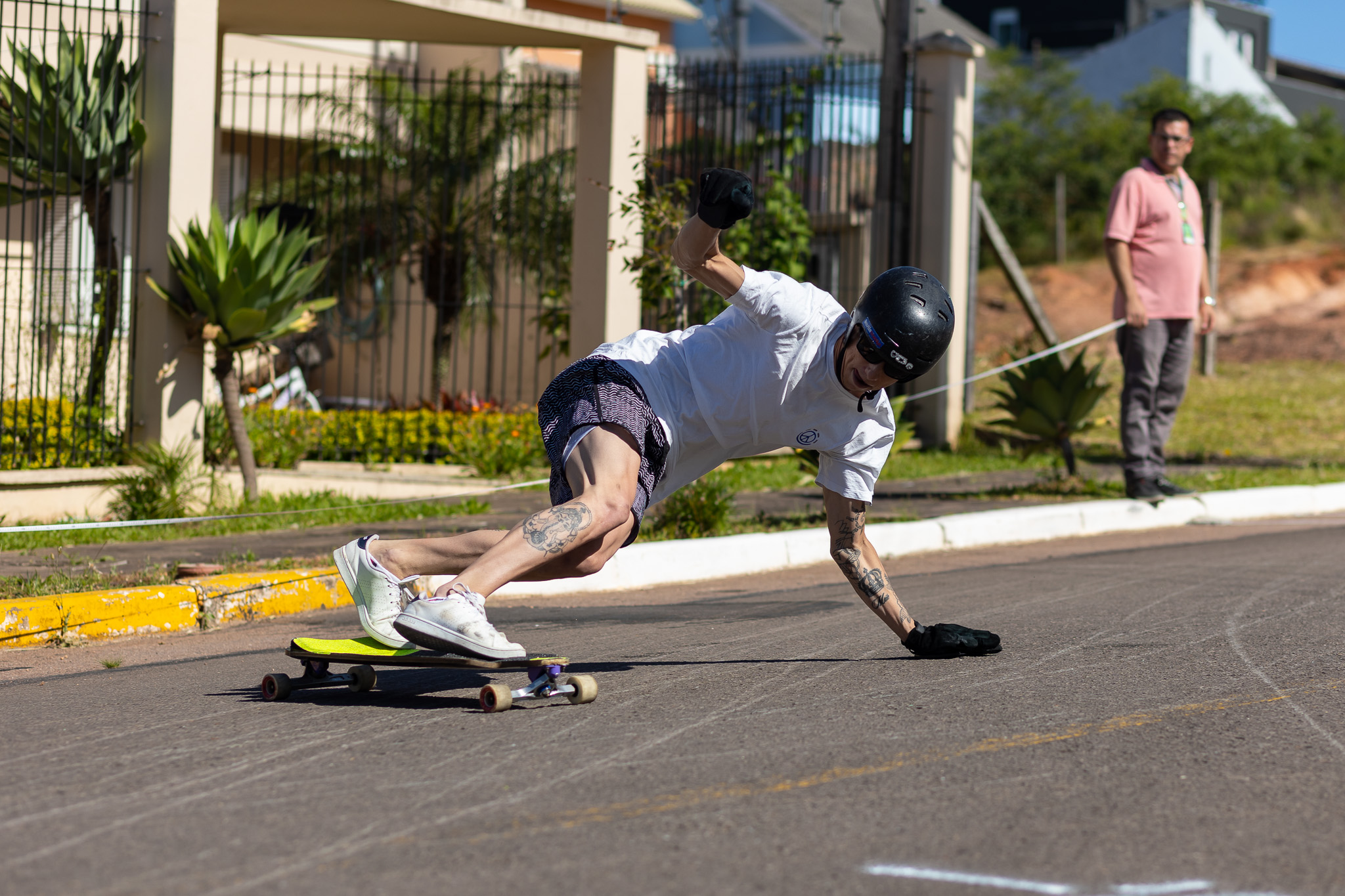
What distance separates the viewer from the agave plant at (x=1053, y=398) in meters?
10.1

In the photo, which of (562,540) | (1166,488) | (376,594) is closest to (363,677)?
(376,594)

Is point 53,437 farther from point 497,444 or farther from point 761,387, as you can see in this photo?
point 761,387

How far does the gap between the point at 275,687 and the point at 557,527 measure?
1.05 metres

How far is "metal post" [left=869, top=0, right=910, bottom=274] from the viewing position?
13.5 meters

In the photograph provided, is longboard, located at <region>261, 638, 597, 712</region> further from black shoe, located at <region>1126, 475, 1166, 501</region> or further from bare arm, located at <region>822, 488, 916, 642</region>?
black shoe, located at <region>1126, 475, 1166, 501</region>

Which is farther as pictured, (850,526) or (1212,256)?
(1212,256)

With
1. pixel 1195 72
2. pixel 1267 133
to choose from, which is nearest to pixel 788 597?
pixel 1267 133

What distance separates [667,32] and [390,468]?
18.5 meters

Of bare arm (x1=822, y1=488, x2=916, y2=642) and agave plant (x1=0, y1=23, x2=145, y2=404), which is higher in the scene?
agave plant (x1=0, y1=23, x2=145, y2=404)

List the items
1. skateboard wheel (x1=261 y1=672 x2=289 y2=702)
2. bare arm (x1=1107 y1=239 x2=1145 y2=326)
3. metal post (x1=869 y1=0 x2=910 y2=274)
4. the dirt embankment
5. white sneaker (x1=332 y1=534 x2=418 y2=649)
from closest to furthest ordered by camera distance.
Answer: white sneaker (x1=332 y1=534 x2=418 y2=649)
skateboard wheel (x1=261 y1=672 x2=289 y2=702)
bare arm (x1=1107 y1=239 x2=1145 y2=326)
metal post (x1=869 y1=0 x2=910 y2=274)
the dirt embankment

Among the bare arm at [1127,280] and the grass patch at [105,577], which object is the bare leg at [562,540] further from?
the bare arm at [1127,280]

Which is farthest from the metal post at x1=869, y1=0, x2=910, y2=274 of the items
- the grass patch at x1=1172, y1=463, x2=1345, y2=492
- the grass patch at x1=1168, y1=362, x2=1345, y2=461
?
the grass patch at x1=1172, y1=463, x2=1345, y2=492

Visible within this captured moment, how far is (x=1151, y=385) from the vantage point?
9430 millimetres

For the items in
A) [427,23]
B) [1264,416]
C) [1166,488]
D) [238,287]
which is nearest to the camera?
[238,287]
